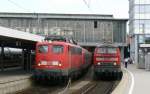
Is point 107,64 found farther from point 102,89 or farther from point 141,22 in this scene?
point 141,22

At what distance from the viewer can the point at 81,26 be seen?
323ft

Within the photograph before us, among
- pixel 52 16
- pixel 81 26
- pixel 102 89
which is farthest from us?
pixel 52 16

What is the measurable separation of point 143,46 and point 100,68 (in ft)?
168

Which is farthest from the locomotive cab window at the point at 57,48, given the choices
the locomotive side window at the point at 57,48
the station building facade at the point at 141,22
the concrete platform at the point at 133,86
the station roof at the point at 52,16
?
the station roof at the point at 52,16

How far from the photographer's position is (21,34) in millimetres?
31969

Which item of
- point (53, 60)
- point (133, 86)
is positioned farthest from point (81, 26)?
point (133, 86)

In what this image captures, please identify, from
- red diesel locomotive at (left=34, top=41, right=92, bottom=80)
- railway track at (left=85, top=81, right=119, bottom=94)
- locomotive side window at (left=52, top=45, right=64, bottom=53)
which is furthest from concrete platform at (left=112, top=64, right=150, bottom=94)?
locomotive side window at (left=52, top=45, right=64, bottom=53)

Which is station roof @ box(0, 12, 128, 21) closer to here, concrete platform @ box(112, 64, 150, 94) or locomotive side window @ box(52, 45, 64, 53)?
concrete platform @ box(112, 64, 150, 94)

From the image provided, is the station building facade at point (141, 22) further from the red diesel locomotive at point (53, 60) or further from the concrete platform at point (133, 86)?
the red diesel locomotive at point (53, 60)

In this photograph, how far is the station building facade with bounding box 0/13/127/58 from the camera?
96125 millimetres

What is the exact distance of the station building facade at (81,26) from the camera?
96.1 metres

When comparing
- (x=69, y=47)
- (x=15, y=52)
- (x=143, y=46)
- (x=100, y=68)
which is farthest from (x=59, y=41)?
(x=143, y=46)

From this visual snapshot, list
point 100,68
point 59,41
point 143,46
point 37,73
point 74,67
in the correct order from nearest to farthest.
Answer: point 37,73, point 59,41, point 74,67, point 100,68, point 143,46

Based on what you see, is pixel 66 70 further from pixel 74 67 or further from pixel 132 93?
pixel 132 93
